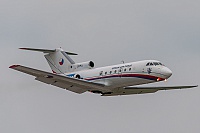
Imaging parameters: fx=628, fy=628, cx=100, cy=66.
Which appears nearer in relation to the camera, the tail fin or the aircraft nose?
the aircraft nose

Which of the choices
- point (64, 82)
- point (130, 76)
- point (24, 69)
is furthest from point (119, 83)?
point (24, 69)

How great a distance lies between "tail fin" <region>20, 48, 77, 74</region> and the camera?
2696 inches

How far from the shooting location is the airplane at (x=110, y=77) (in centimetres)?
5909

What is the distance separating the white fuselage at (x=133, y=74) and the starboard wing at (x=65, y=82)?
1.17 metres

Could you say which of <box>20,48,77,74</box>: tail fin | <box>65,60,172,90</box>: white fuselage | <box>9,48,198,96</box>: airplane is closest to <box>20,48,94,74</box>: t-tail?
<box>20,48,77,74</box>: tail fin

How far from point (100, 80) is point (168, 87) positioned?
27.4ft

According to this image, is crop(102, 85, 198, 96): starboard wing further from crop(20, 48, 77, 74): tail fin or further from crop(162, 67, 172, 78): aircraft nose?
crop(20, 48, 77, 74): tail fin

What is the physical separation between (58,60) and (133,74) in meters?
12.6

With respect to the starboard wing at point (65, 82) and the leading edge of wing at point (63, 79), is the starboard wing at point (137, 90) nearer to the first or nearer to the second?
the starboard wing at point (65, 82)

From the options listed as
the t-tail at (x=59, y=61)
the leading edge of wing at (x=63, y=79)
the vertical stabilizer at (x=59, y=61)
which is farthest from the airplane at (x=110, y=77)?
the vertical stabilizer at (x=59, y=61)

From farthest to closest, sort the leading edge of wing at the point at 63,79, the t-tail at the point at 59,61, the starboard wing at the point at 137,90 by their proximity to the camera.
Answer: the t-tail at the point at 59,61 → the starboard wing at the point at 137,90 → the leading edge of wing at the point at 63,79

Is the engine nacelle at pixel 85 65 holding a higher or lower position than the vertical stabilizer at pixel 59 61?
lower

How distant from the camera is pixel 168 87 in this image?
66.1 m

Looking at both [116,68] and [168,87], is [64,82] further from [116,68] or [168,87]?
[168,87]
